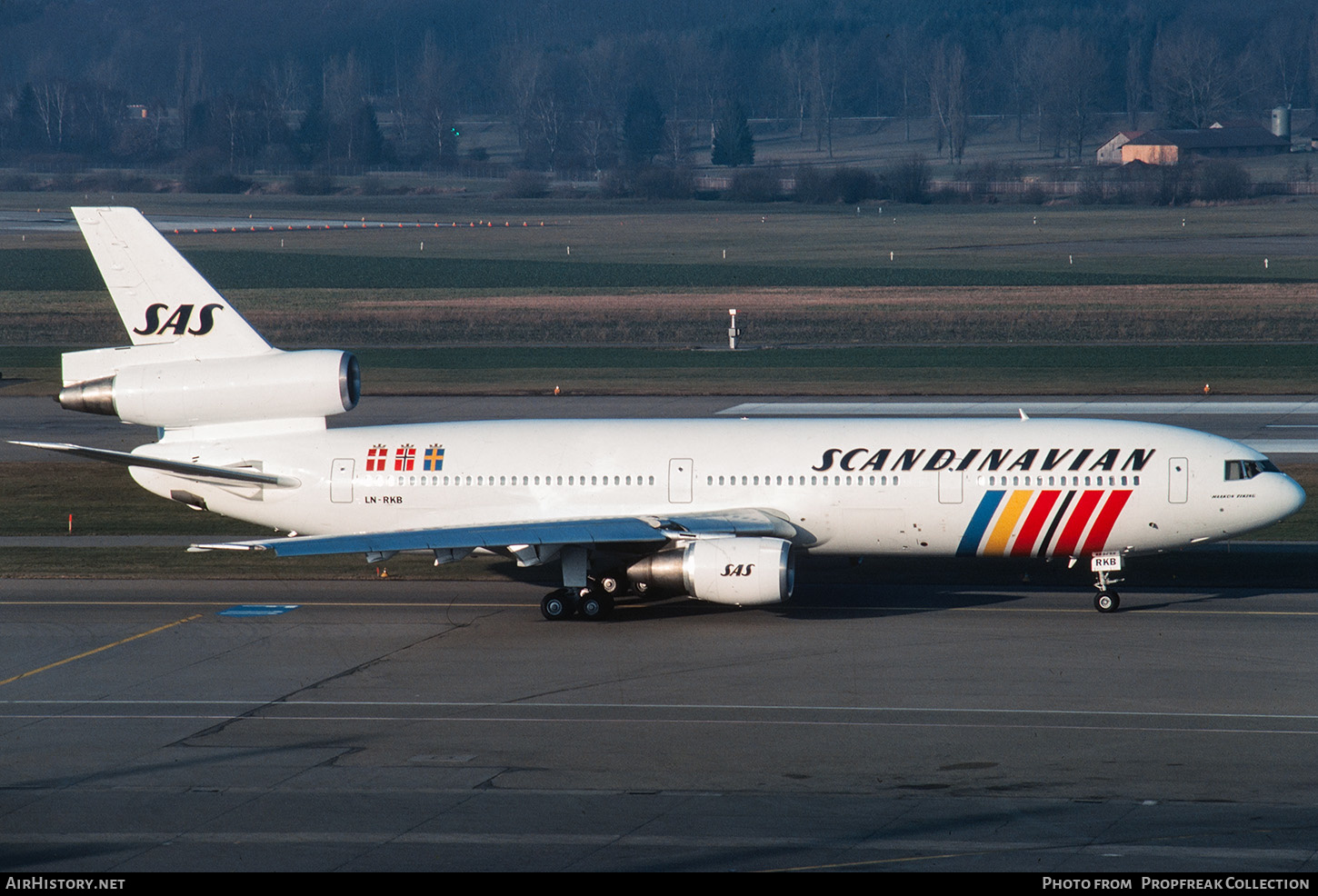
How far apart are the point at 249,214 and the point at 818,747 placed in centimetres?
18654

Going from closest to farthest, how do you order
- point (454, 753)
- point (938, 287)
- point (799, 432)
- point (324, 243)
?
Result: 1. point (454, 753)
2. point (799, 432)
3. point (938, 287)
4. point (324, 243)

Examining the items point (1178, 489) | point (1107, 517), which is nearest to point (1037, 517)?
point (1107, 517)

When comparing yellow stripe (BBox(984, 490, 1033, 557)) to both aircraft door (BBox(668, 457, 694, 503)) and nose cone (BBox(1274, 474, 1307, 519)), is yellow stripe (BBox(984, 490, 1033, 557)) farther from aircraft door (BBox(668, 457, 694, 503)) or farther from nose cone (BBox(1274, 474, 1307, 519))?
aircraft door (BBox(668, 457, 694, 503))

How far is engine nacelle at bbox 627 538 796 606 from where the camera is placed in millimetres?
31688

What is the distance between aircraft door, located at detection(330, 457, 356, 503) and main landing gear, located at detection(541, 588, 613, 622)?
571 centimetres

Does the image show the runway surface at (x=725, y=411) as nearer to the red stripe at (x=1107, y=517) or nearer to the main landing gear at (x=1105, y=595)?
the main landing gear at (x=1105, y=595)

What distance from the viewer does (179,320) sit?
35.8 metres

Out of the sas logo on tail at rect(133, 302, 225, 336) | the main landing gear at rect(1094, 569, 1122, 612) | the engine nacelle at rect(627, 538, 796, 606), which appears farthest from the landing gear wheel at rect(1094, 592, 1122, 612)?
the sas logo on tail at rect(133, 302, 225, 336)

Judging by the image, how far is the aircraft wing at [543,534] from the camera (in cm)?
3166

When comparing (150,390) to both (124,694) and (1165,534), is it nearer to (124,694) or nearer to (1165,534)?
(124,694)

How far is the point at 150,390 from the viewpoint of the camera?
1390 inches

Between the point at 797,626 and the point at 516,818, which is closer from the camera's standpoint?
the point at 516,818

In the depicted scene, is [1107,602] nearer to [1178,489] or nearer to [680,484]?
[1178,489]

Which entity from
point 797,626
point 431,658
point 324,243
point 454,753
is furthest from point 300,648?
point 324,243
